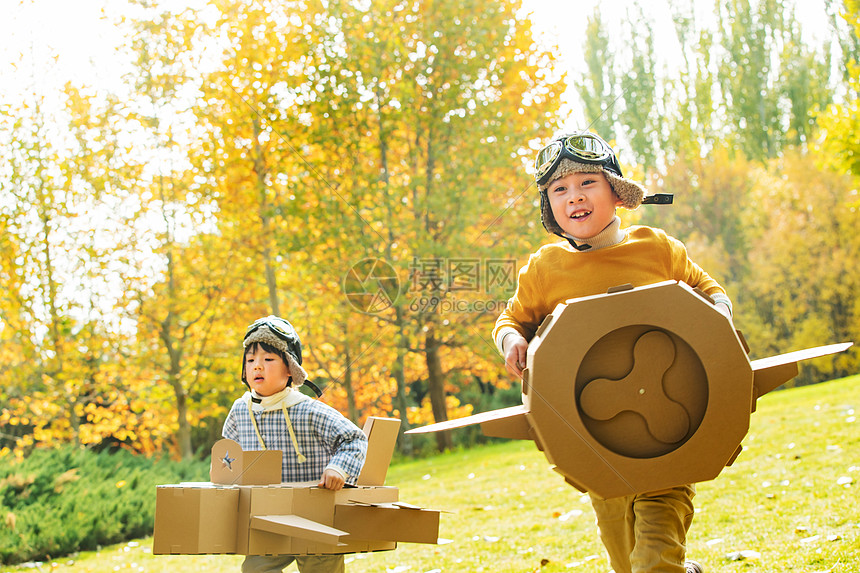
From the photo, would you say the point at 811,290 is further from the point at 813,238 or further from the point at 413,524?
the point at 413,524

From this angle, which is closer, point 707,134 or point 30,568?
point 30,568

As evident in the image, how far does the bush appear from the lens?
21.7 ft

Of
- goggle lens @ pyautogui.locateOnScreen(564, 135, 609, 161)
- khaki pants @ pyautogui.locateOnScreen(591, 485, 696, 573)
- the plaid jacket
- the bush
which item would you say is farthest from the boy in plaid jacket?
the bush

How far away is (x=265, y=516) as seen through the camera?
230 centimetres

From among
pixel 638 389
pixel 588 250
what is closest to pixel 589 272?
pixel 588 250

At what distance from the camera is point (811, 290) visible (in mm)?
21750

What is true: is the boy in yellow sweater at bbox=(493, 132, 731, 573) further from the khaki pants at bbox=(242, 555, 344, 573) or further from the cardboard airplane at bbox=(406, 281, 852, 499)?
the khaki pants at bbox=(242, 555, 344, 573)

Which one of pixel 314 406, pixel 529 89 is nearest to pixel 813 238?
pixel 529 89

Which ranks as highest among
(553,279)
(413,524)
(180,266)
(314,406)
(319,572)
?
(180,266)

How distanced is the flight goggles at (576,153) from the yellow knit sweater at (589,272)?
0.25 meters

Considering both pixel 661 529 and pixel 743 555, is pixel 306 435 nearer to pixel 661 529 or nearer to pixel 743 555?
pixel 661 529

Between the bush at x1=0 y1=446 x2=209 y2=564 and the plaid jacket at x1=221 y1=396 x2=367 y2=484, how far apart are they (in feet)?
15.7

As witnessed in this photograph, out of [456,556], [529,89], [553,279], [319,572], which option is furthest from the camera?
[529,89]

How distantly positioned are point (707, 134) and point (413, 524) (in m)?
28.9
